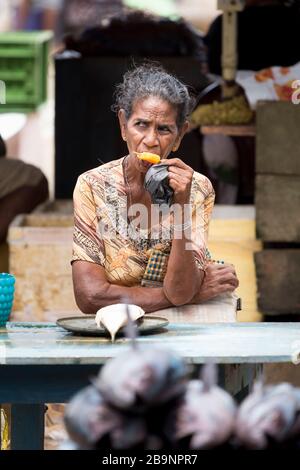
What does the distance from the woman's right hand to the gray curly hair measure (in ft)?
1.67

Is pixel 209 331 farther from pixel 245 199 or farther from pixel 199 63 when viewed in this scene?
pixel 199 63

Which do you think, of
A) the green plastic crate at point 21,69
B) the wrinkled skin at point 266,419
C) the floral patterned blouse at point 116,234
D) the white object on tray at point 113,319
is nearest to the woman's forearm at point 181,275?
the floral patterned blouse at point 116,234

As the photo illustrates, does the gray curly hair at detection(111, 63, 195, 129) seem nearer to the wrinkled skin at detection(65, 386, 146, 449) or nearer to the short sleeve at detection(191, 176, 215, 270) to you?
the short sleeve at detection(191, 176, 215, 270)

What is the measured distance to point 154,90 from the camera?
3775mm

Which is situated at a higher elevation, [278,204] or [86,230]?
[86,230]

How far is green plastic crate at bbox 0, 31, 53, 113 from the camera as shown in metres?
8.50

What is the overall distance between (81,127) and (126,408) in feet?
17.2

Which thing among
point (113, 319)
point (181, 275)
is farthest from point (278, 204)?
point (113, 319)

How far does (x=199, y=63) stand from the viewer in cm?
709

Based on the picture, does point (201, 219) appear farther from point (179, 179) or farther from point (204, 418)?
point (204, 418)

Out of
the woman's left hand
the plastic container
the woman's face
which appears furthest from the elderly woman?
the plastic container

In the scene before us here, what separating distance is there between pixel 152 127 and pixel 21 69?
506 cm

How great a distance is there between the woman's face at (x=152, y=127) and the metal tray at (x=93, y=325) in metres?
0.63

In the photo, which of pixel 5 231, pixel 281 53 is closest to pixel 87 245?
pixel 5 231
